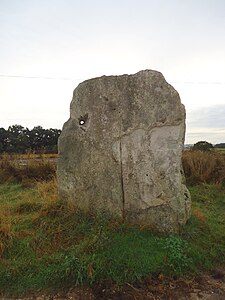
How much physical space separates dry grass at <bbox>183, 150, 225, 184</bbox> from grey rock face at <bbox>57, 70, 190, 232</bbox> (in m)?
3.75

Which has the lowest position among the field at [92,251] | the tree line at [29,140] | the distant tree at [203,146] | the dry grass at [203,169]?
the field at [92,251]

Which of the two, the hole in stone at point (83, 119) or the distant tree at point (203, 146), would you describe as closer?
the hole in stone at point (83, 119)

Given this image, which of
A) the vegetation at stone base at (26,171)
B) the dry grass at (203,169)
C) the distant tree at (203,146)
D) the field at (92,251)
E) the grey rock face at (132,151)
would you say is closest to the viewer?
the field at (92,251)

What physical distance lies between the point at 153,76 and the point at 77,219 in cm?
240

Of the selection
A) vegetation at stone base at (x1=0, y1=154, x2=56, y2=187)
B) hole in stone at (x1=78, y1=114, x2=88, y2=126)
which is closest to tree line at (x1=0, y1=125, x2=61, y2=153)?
vegetation at stone base at (x1=0, y1=154, x2=56, y2=187)

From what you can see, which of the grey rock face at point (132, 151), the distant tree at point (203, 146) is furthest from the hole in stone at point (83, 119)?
the distant tree at point (203, 146)

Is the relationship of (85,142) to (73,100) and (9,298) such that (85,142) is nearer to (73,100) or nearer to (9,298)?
(73,100)

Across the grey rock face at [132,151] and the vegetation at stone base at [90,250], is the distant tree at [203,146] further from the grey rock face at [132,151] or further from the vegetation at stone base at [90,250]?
the grey rock face at [132,151]

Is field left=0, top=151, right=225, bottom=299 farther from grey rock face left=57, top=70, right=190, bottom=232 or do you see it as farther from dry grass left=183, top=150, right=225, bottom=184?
dry grass left=183, top=150, right=225, bottom=184

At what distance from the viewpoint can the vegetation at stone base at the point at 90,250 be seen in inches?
133

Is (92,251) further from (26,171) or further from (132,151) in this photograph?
(26,171)

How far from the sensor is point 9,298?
318cm

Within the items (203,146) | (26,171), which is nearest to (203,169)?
(203,146)

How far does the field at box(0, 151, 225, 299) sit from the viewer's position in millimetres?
3369
